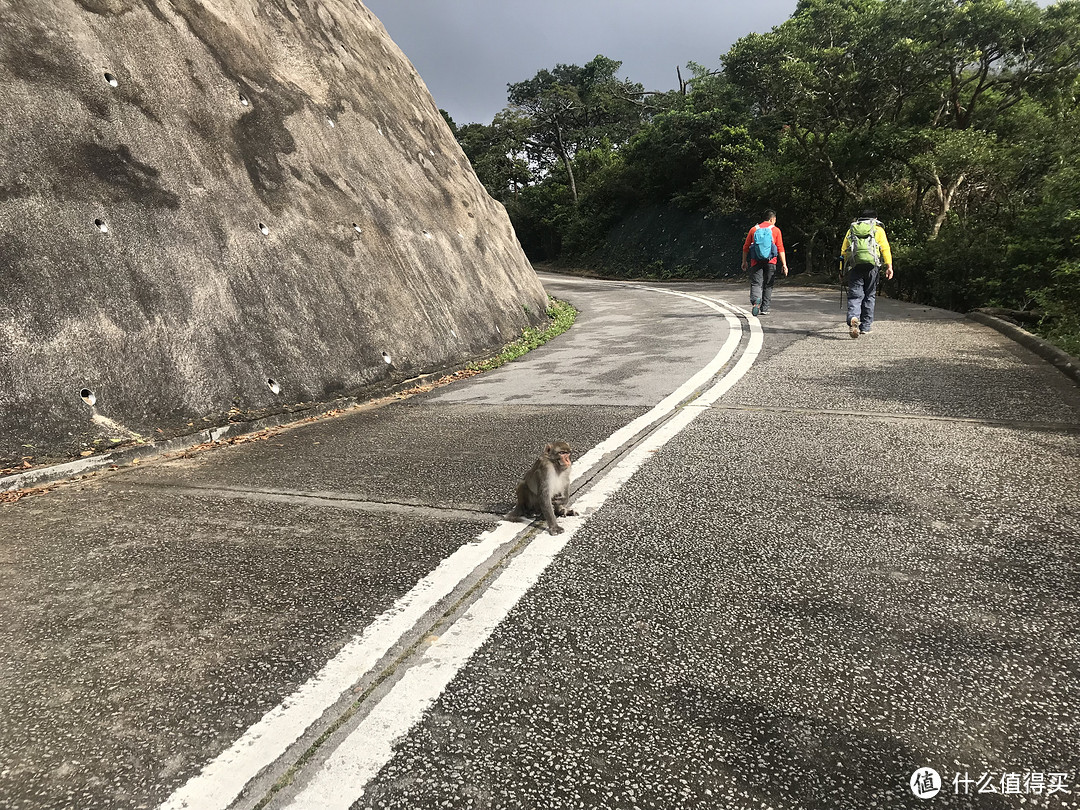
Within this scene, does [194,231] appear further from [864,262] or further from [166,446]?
[864,262]

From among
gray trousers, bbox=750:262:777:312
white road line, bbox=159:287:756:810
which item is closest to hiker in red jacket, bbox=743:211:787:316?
gray trousers, bbox=750:262:777:312

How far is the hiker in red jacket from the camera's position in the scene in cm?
1197

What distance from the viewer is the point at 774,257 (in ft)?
39.8

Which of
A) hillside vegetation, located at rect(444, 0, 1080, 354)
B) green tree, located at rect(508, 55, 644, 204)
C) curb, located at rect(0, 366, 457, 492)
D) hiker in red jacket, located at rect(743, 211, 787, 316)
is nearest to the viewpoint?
curb, located at rect(0, 366, 457, 492)

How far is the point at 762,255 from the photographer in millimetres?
12016

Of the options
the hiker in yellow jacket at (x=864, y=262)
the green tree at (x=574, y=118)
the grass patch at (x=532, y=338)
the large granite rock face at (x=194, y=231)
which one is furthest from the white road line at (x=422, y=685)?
the green tree at (x=574, y=118)

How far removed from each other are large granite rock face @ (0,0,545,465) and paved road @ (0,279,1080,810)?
1128 mm

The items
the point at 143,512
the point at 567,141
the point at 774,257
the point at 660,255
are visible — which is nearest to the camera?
the point at 143,512

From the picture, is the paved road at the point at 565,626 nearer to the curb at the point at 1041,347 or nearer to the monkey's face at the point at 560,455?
the monkey's face at the point at 560,455

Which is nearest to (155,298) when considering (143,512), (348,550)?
(143,512)

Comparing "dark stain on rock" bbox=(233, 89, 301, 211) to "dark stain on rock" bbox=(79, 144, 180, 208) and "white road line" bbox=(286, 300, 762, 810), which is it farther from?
"white road line" bbox=(286, 300, 762, 810)

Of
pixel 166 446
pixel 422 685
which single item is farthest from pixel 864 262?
pixel 422 685

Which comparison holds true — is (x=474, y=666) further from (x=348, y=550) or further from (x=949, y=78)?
(x=949, y=78)

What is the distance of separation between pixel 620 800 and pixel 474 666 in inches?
29.6
